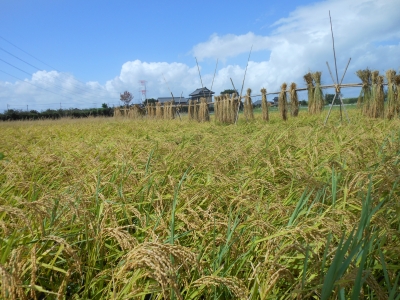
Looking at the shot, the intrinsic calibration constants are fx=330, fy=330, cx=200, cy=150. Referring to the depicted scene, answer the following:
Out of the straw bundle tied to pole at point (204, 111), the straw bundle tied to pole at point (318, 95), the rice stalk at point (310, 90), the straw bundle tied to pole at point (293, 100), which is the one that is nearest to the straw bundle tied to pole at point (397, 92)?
the straw bundle tied to pole at point (318, 95)

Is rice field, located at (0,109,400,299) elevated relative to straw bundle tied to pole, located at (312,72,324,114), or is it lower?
lower

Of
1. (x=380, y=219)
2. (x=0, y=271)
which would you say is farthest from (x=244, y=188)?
(x=0, y=271)

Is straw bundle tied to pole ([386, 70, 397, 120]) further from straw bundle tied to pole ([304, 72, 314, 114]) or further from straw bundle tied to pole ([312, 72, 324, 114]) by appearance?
straw bundle tied to pole ([304, 72, 314, 114])

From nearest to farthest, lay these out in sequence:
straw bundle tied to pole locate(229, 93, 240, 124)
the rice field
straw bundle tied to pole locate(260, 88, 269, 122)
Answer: the rice field, straw bundle tied to pole locate(260, 88, 269, 122), straw bundle tied to pole locate(229, 93, 240, 124)

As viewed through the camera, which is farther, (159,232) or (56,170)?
(56,170)

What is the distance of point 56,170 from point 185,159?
1.17 m

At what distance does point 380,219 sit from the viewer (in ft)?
4.58

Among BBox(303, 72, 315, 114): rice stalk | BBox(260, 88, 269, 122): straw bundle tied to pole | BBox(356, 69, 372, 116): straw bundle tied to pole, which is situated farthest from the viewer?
BBox(260, 88, 269, 122): straw bundle tied to pole

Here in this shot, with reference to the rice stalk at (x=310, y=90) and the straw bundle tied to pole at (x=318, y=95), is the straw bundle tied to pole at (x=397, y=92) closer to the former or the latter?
the straw bundle tied to pole at (x=318, y=95)

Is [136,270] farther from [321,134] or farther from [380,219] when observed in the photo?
[321,134]

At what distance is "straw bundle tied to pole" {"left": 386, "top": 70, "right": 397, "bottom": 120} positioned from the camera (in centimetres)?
951

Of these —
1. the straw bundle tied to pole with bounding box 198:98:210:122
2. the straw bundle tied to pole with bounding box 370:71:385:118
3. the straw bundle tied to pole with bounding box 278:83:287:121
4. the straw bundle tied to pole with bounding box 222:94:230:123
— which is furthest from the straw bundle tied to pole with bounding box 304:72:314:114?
the straw bundle tied to pole with bounding box 198:98:210:122

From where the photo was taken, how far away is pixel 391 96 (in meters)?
9.49

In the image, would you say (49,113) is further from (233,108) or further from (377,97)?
(377,97)
